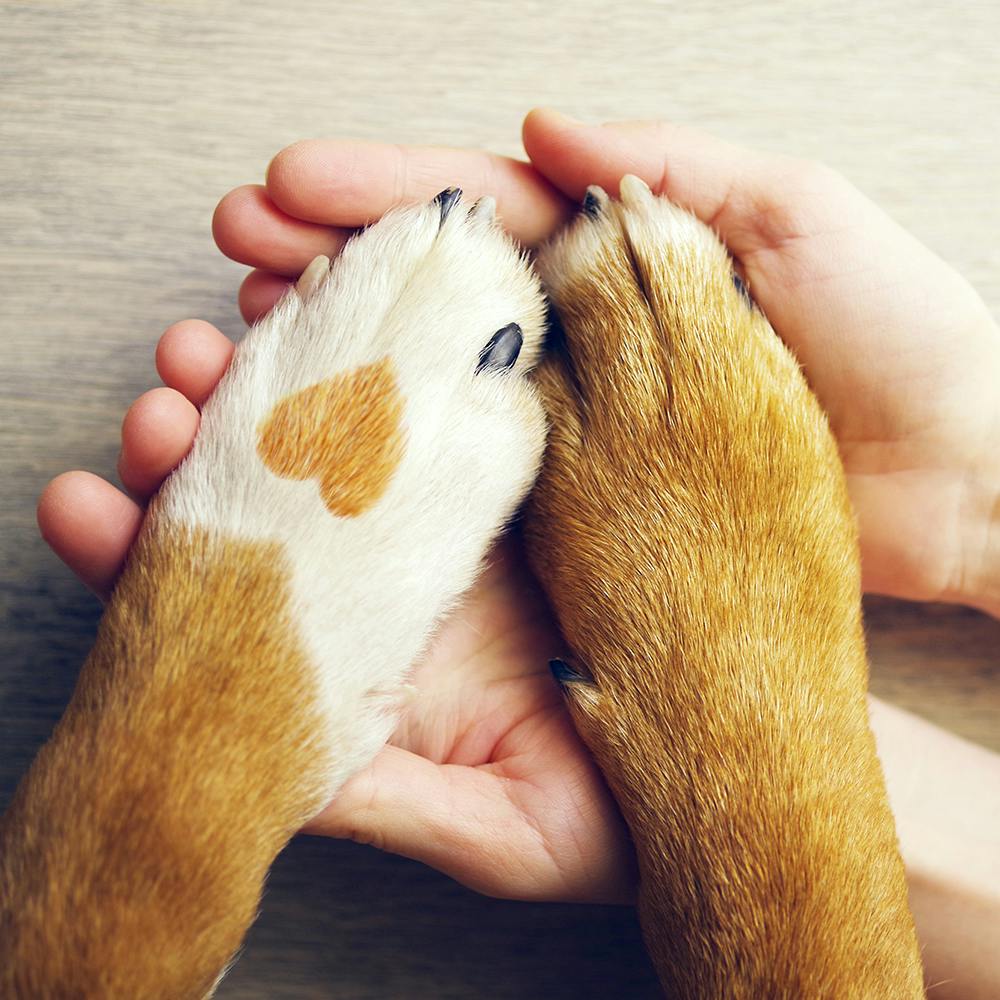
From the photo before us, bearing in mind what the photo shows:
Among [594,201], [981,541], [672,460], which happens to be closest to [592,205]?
[594,201]

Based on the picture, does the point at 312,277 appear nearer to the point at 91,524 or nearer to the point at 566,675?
the point at 91,524

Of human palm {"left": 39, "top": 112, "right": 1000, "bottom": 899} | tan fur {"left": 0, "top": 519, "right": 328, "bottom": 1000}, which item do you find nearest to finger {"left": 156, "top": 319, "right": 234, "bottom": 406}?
human palm {"left": 39, "top": 112, "right": 1000, "bottom": 899}

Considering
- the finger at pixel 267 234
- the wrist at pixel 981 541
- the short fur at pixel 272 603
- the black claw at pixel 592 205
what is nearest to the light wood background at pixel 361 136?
the wrist at pixel 981 541

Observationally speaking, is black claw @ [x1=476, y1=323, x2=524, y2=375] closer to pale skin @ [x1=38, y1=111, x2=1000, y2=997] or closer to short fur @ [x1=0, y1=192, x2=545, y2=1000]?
short fur @ [x1=0, y1=192, x2=545, y2=1000]

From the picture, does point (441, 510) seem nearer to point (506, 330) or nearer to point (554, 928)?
point (506, 330)

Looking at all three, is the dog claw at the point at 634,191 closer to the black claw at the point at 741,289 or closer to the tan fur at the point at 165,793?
the black claw at the point at 741,289

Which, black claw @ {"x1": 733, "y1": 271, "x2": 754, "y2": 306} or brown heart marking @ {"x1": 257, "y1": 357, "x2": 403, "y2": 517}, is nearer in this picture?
brown heart marking @ {"x1": 257, "y1": 357, "x2": 403, "y2": 517}
